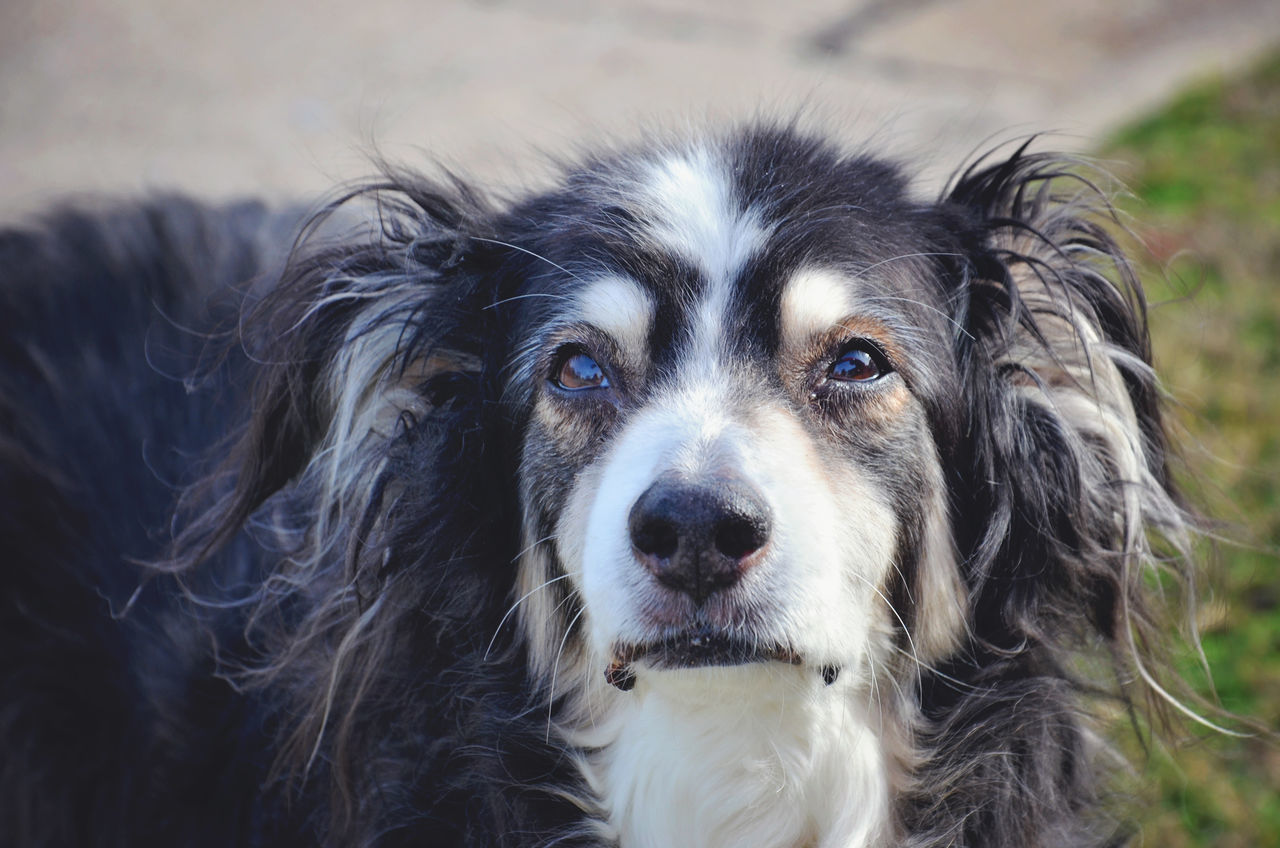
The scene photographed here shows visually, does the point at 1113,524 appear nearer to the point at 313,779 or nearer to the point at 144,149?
the point at 313,779

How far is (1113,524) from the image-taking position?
253 cm

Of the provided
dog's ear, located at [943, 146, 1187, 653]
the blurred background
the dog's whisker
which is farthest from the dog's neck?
the blurred background

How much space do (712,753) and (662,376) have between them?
74cm

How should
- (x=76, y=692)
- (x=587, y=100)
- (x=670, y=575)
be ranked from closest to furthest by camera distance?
1. (x=670, y=575)
2. (x=76, y=692)
3. (x=587, y=100)

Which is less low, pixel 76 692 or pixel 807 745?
pixel 807 745

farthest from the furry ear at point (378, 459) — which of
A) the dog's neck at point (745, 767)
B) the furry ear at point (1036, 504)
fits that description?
the furry ear at point (1036, 504)

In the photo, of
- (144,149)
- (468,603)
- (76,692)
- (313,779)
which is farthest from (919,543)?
(144,149)

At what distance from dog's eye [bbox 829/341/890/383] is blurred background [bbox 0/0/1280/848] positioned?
7.55 feet

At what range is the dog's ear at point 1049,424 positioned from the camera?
246 cm

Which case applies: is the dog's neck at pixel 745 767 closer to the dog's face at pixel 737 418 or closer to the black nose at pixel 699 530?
the dog's face at pixel 737 418

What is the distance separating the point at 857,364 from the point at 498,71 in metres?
4.58

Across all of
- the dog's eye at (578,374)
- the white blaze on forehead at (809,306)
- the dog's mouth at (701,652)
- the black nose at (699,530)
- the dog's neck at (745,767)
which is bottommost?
the dog's neck at (745,767)

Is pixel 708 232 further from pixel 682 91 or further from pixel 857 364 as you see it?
pixel 682 91

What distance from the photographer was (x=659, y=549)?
79.4 inches
